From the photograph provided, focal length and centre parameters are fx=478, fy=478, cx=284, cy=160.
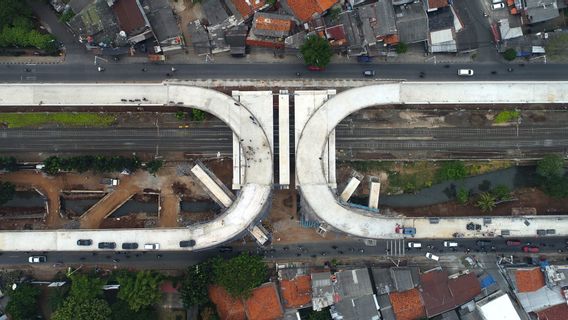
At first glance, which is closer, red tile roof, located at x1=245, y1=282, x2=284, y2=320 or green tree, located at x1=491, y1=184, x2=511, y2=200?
red tile roof, located at x1=245, y1=282, x2=284, y2=320

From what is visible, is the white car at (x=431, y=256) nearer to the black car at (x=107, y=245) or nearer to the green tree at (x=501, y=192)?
the green tree at (x=501, y=192)

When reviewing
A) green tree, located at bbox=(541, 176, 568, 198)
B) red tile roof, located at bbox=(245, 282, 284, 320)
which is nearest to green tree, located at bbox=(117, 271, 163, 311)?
red tile roof, located at bbox=(245, 282, 284, 320)

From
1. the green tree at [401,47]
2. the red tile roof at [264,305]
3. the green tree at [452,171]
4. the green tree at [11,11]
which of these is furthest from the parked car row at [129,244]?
the green tree at [401,47]

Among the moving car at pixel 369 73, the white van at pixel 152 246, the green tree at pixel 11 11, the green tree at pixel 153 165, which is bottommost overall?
the white van at pixel 152 246

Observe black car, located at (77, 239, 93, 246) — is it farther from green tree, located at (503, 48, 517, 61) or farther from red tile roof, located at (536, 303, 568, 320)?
green tree, located at (503, 48, 517, 61)

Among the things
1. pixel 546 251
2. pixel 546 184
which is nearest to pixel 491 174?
pixel 546 184
